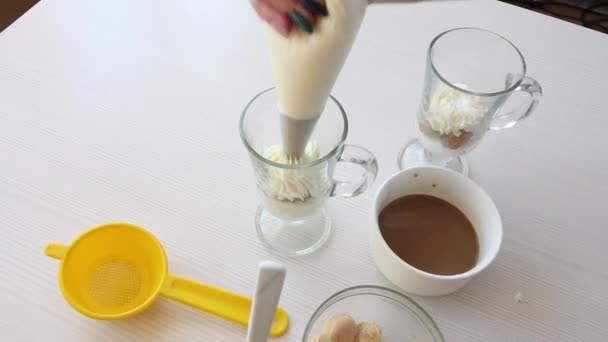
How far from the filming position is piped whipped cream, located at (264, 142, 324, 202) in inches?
18.3

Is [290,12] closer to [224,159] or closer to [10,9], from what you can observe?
[224,159]

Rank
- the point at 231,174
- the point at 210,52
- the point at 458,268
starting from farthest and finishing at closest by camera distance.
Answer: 1. the point at 210,52
2. the point at 231,174
3. the point at 458,268

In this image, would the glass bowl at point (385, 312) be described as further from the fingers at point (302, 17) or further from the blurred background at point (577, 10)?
the blurred background at point (577, 10)

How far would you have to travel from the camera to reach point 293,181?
1.56 ft

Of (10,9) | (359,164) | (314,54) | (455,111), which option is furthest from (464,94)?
(10,9)

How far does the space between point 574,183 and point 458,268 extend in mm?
206

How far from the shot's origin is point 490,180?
1.91 ft

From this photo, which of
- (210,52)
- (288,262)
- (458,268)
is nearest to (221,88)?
(210,52)

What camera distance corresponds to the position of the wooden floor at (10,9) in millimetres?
1167

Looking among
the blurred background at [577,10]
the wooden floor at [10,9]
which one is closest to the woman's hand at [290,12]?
the wooden floor at [10,9]

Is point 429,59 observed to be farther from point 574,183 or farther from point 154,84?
point 154,84

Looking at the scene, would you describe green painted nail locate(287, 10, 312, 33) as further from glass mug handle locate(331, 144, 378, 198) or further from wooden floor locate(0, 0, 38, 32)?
wooden floor locate(0, 0, 38, 32)

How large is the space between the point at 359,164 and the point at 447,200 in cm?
10

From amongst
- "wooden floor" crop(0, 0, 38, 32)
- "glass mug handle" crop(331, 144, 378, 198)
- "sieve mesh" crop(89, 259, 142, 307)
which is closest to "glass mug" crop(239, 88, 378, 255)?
"glass mug handle" crop(331, 144, 378, 198)
